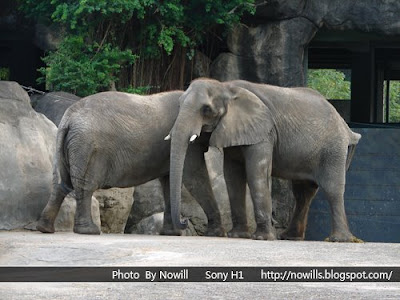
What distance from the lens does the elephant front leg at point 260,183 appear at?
1767 cm

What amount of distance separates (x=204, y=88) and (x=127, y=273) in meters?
5.92

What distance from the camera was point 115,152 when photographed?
714 inches

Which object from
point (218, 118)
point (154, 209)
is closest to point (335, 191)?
point (218, 118)

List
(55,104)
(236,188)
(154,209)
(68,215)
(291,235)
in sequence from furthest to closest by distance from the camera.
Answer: (55,104) < (154,209) < (291,235) < (68,215) < (236,188)

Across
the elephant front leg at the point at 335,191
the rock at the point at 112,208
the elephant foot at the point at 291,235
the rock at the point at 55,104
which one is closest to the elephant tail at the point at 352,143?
the elephant front leg at the point at 335,191

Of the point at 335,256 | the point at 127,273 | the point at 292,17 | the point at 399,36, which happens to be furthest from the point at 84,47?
the point at 127,273

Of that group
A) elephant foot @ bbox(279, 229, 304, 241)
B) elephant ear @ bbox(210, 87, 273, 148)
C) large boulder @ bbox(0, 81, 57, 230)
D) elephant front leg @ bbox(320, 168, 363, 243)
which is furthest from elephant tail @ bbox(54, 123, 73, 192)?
elephant front leg @ bbox(320, 168, 363, 243)

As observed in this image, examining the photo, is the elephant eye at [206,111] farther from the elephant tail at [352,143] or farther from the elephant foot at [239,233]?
the elephant tail at [352,143]

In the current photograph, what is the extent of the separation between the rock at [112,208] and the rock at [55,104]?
225 cm

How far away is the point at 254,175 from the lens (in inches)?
696

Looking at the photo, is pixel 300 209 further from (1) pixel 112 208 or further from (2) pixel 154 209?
(2) pixel 154 209

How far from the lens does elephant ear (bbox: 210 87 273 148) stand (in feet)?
58.4

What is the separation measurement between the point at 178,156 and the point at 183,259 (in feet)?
12.4

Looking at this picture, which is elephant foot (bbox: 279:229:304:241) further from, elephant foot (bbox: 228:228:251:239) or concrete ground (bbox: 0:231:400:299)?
concrete ground (bbox: 0:231:400:299)
